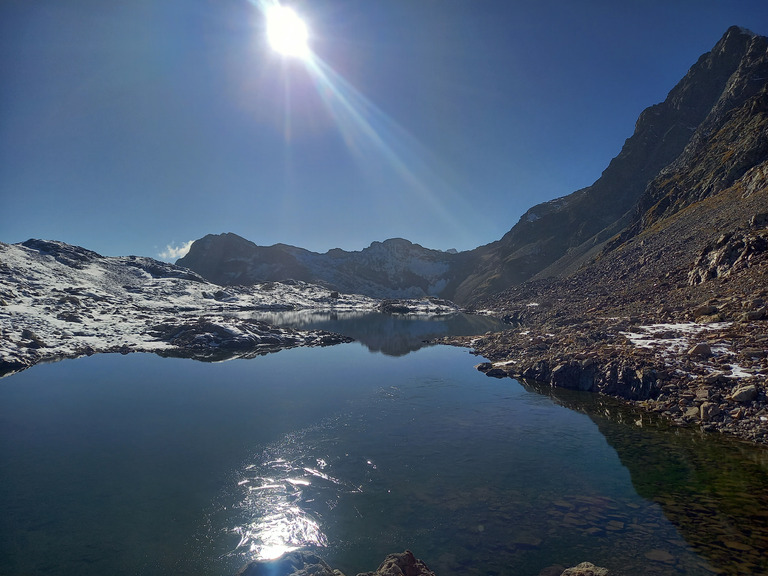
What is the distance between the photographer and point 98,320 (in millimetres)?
82688

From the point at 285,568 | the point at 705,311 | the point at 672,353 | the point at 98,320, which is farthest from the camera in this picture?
the point at 98,320

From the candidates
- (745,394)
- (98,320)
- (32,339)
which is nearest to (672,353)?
(745,394)

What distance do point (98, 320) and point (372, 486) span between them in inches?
3442

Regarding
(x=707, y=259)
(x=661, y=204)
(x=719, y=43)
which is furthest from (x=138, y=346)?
(x=719, y=43)

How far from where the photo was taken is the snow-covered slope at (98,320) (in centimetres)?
6303

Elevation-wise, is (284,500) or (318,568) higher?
(318,568)

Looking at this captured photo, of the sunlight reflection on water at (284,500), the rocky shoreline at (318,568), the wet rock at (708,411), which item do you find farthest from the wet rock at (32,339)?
the wet rock at (708,411)

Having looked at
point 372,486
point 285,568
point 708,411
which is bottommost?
point 372,486

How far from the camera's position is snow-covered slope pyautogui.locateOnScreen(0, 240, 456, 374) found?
207ft

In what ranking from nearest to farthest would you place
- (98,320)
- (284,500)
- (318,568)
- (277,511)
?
1. (318,568)
2. (277,511)
3. (284,500)
4. (98,320)

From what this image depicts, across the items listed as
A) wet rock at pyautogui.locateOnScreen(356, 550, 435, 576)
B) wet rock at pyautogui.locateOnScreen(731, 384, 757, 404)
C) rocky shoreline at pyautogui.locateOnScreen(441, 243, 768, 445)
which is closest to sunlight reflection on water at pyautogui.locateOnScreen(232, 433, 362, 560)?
wet rock at pyautogui.locateOnScreen(356, 550, 435, 576)

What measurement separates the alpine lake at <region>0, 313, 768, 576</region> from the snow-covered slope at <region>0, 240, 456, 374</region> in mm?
28064

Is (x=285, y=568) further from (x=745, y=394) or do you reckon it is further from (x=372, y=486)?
(x=745, y=394)

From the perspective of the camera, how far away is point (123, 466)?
2375cm
